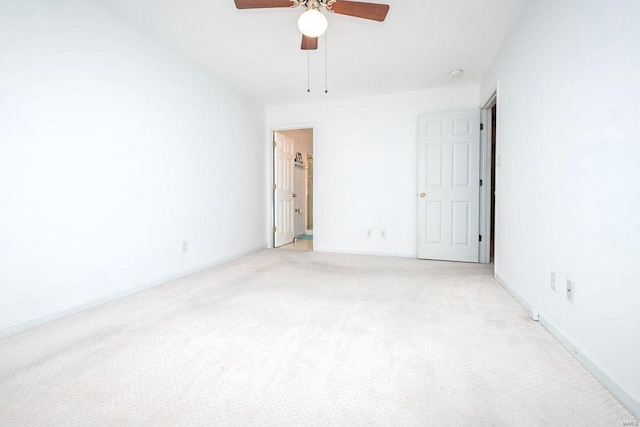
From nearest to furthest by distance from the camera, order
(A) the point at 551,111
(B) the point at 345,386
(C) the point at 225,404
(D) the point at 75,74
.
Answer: (C) the point at 225,404, (B) the point at 345,386, (A) the point at 551,111, (D) the point at 75,74

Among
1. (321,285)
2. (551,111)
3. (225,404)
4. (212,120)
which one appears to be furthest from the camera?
(212,120)

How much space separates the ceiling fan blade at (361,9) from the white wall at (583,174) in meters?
1.09

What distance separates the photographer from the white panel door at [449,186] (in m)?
3.75

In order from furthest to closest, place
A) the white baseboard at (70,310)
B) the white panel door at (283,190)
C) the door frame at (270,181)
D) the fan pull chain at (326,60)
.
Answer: the white panel door at (283,190) → the door frame at (270,181) → the fan pull chain at (326,60) → the white baseboard at (70,310)

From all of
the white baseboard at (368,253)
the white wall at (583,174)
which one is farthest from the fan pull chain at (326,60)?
the white baseboard at (368,253)

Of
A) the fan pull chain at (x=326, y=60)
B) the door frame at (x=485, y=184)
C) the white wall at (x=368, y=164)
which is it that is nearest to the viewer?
the fan pull chain at (x=326, y=60)

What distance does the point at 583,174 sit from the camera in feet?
4.83

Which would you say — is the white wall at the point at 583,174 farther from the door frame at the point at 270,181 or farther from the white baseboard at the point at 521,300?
the door frame at the point at 270,181

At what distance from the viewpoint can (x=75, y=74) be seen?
207 centimetres

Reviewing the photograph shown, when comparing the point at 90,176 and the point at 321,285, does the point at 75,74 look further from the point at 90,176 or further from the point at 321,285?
the point at 321,285

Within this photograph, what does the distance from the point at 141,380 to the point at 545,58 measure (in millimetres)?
3053

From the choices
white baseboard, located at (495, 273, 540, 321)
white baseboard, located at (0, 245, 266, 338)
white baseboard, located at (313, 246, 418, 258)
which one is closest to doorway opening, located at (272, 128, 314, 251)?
white baseboard, located at (313, 246, 418, 258)

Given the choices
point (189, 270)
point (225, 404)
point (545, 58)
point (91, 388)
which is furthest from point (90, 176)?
point (545, 58)

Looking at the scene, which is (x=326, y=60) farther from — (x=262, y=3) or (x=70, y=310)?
(x=70, y=310)
